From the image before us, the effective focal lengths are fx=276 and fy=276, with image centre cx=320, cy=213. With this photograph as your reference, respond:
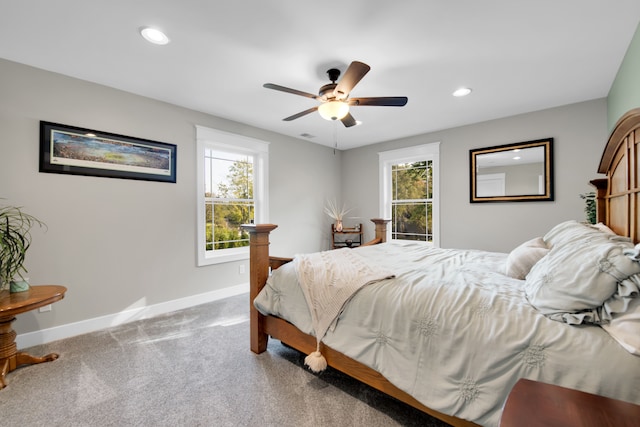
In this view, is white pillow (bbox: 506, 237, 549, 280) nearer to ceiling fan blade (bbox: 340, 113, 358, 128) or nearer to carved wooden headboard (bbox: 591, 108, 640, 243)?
carved wooden headboard (bbox: 591, 108, 640, 243)

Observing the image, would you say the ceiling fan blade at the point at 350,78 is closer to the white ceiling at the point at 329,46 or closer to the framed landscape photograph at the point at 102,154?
the white ceiling at the point at 329,46

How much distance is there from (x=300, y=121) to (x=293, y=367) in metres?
3.12

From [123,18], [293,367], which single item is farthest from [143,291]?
[123,18]

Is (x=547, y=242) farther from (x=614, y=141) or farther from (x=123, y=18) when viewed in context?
(x=123, y=18)

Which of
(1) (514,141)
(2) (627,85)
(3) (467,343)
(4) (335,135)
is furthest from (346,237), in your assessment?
(3) (467,343)

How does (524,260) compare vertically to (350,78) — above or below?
below

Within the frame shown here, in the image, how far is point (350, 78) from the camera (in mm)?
2117

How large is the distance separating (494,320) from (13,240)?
3380 millimetres

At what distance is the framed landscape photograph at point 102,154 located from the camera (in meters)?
2.57

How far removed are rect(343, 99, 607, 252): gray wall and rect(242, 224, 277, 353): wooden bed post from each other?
3.19 m

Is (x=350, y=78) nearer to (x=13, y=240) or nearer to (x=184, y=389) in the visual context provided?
(x=184, y=389)

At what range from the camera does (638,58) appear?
2.00 meters

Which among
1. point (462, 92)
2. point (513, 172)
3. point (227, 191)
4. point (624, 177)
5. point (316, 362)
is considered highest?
point (462, 92)

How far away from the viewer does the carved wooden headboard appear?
58.9 inches
